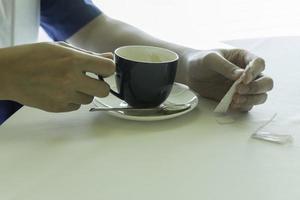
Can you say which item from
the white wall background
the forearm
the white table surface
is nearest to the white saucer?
the white table surface

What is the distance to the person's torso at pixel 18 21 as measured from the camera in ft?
2.87

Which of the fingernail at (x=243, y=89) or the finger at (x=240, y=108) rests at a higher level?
the fingernail at (x=243, y=89)

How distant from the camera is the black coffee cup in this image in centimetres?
62

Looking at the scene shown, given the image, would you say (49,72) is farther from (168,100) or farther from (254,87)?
(254,87)

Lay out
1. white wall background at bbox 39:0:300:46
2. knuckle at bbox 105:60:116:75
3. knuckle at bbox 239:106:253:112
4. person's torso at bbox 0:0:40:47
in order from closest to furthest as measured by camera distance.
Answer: knuckle at bbox 105:60:116:75 < knuckle at bbox 239:106:253:112 < person's torso at bbox 0:0:40:47 < white wall background at bbox 39:0:300:46

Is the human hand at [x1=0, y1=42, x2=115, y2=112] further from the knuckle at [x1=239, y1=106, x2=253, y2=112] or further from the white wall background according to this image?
the white wall background

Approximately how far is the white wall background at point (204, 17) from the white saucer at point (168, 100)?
0.71 meters

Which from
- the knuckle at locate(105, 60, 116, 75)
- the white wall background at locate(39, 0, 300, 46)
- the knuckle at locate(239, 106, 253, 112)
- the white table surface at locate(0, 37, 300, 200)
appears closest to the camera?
the white table surface at locate(0, 37, 300, 200)

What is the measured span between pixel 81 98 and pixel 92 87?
3 centimetres

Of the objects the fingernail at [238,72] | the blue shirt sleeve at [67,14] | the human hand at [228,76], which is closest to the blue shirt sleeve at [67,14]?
the blue shirt sleeve at [67,14]

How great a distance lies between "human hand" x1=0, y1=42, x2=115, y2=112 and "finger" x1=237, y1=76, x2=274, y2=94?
0.66ft

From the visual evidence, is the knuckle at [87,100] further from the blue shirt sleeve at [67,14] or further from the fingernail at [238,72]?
the blue shirt sleeve at [67,14]

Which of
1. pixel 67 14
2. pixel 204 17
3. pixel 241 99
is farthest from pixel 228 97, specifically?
pixel 204 17

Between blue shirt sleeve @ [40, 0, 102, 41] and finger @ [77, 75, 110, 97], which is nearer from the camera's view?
finger @ [77, 75, 110, 97]
